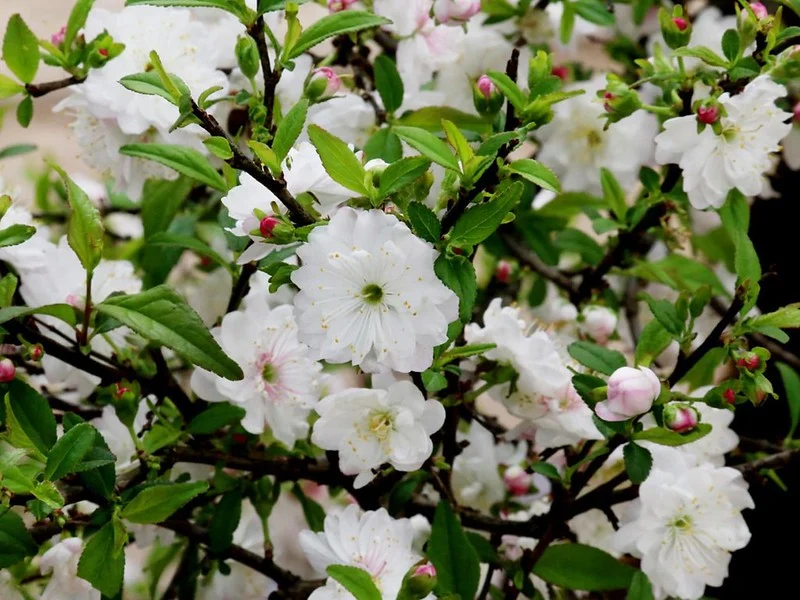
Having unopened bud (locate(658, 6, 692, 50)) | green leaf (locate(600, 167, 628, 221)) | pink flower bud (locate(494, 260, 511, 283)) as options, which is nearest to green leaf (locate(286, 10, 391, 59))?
unopened bud (locate(658, 6, 692, 50))

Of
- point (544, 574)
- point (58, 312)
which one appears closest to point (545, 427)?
point (544, 574)

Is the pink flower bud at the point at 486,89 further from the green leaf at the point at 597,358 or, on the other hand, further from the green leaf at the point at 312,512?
the green leaf at the point at 312,512

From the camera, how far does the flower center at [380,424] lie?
1.87 feet

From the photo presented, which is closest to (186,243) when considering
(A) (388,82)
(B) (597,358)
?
(A) (388,82)

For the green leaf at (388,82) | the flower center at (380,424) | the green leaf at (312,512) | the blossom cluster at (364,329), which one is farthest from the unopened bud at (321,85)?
the green leaf at (312,512)

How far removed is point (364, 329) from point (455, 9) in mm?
314

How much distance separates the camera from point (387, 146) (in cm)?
69

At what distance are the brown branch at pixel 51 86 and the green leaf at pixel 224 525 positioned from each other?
31 cm

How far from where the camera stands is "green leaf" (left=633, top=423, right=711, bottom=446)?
55 cm

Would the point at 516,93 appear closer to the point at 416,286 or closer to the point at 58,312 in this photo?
Answer: the point at 416,286

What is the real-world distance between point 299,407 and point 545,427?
0.57ft

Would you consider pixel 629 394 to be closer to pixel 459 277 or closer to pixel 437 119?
pixel 459 277

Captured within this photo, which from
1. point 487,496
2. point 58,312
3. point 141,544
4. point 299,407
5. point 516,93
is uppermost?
point 516,93

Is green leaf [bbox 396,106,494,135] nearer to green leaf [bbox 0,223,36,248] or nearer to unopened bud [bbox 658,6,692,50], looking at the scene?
unopened bud [bbox 658,6,692,50]
